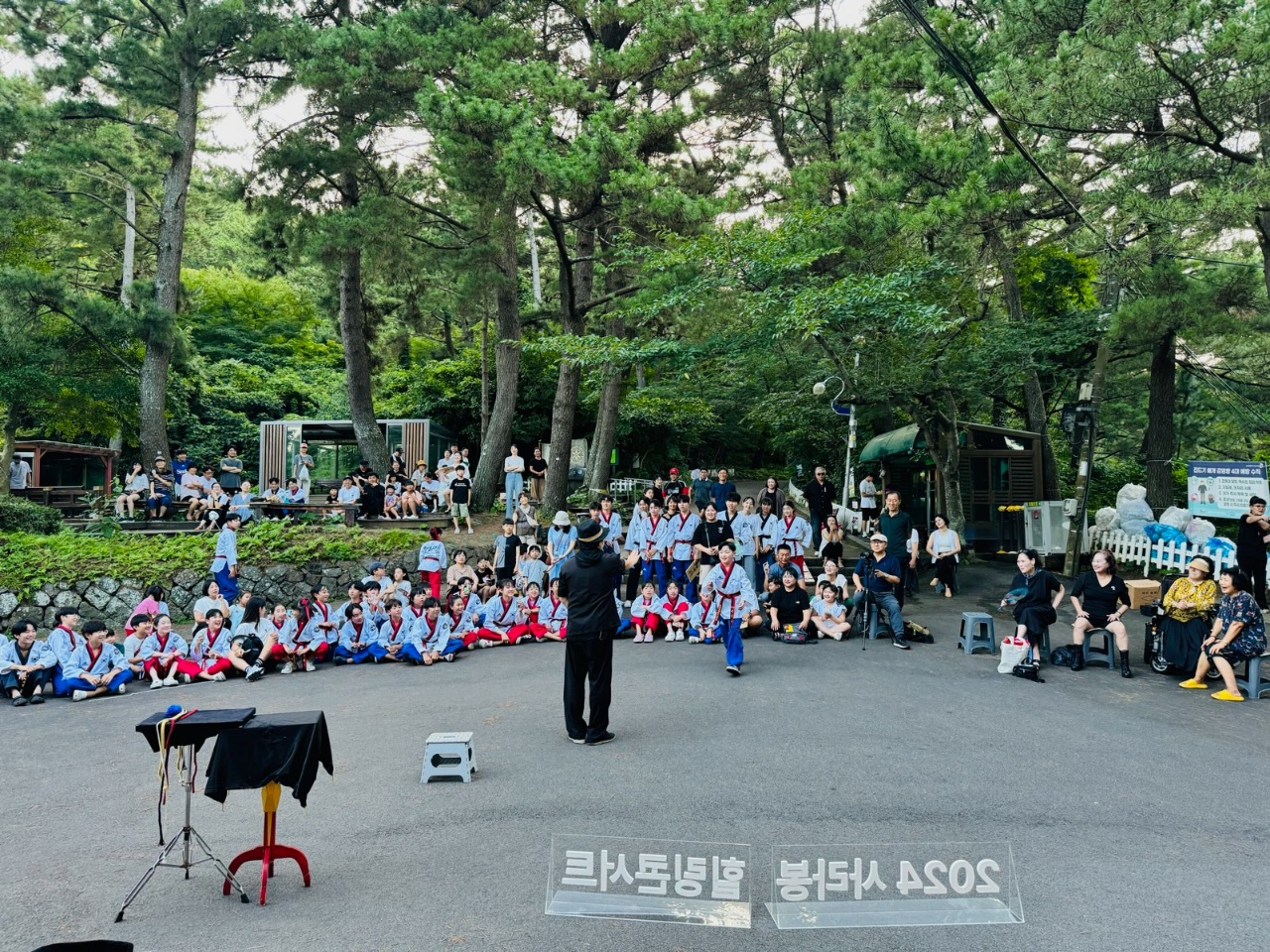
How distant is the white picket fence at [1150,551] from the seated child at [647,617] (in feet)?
28.8

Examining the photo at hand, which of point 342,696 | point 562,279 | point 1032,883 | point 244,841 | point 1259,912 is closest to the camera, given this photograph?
point 1259,912

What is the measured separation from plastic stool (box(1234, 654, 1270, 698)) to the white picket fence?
5452 millimetres

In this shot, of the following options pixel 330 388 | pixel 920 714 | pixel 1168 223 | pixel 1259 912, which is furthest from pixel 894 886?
pixel 330 388

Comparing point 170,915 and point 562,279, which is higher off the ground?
point 562,279

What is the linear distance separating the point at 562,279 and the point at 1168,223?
11.9m

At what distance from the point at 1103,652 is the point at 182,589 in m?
14.0

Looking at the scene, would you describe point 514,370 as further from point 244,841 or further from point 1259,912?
point 1259,912

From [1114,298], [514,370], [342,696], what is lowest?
[342,696]

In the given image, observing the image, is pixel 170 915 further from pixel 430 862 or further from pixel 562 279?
pixel 562 279

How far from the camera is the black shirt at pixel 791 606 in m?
11.9

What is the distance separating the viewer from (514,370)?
20.3 m

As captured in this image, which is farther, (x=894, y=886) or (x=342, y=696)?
(x=342, y=696)

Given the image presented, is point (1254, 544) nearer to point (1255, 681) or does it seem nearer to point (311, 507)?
point (1255, 681)

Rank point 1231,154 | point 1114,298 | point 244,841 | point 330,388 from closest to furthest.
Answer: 1. point 244,841
2. point 1231,154
3. point 1114,298
4. point 330,388
